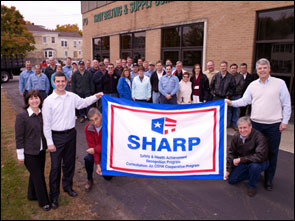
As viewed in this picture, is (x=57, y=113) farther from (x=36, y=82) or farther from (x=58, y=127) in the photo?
(x=36, y=82)

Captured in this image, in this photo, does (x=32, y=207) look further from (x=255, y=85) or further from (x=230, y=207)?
(x=255, y=85)

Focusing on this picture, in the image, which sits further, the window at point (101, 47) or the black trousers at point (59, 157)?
the window at point (101, 47)

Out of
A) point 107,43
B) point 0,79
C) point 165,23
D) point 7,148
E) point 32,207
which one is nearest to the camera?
point 32,207

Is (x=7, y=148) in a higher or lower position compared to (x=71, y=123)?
lower

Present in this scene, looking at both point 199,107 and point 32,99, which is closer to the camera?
point 32,99

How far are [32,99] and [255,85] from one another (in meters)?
3.42

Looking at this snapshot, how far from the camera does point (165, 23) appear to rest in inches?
467

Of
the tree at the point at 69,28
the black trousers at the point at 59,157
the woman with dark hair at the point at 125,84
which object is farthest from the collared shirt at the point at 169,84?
the tree at the point at 69,28

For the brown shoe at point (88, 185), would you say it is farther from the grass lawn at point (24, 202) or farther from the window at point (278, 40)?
the window at point (278, 40)

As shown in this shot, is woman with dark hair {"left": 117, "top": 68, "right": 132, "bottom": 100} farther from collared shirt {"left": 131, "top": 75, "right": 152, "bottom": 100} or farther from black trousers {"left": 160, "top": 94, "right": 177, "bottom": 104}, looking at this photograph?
black trousers {"left": 160, "top": 94, "right": 177, "bottom": 104}

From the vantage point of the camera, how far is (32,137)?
330 centimetres

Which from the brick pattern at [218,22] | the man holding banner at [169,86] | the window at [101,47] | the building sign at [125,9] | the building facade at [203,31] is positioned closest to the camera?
the man holding banner at [169,86]

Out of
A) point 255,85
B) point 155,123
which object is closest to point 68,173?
point 155,123

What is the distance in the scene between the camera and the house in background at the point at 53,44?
62.1m
